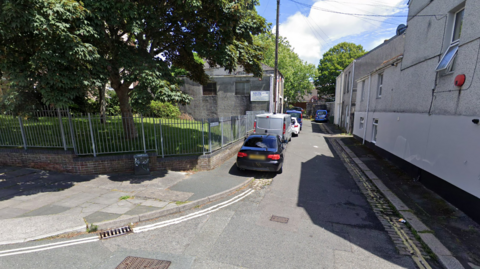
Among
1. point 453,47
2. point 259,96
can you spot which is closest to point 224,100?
point 259,96

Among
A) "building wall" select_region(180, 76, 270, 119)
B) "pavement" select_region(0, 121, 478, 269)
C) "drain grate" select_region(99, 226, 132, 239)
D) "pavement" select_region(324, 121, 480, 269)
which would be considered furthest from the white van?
"building wall" select_region(180, 76, 270, 119)

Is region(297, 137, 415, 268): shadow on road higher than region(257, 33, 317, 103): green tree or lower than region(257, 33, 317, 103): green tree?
lower

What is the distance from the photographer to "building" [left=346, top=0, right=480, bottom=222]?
5.20 m

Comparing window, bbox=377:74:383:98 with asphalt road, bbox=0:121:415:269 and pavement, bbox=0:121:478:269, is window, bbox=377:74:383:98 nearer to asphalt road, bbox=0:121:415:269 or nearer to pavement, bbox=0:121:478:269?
pavement, bbox=0:121:478:269

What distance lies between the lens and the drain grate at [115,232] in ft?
13.4

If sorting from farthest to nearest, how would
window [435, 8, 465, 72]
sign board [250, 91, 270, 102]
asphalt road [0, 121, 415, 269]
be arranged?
1. sign board [250, 91, 270, 102]
2. window [435, 8, 465, 72]
3. asphalt road [0, 121, 415, 269]

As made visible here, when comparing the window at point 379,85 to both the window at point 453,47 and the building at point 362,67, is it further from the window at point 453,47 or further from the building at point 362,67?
the window at point 453,47

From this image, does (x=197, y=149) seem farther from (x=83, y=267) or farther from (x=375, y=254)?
(x=375, y=254)

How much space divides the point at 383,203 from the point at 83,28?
30.4 ft

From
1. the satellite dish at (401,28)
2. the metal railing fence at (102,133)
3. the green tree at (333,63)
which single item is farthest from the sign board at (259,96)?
the green tree at (333,63)

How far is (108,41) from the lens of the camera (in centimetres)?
648

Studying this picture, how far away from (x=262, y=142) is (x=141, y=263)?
5.68m

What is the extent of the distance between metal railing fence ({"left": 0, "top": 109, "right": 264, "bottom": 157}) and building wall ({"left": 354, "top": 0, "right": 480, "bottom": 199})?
7.39m

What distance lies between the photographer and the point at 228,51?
26.1 feet
